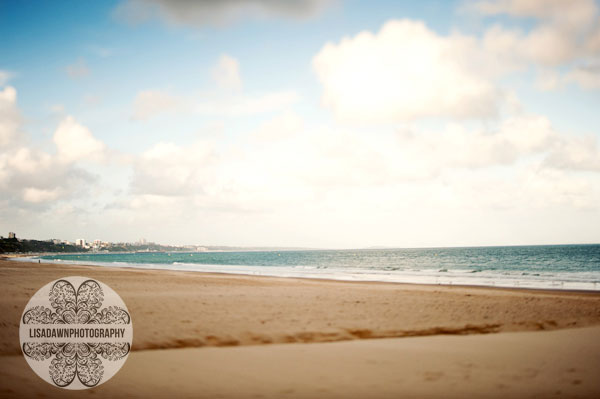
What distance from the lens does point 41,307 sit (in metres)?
11.3

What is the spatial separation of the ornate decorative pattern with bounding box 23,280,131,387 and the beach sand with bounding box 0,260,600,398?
1.02 ft

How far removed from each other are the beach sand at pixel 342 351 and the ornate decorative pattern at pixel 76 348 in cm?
31

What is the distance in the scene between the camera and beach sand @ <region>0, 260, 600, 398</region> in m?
5.78

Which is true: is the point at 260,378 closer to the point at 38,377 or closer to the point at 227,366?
the point at 227,366

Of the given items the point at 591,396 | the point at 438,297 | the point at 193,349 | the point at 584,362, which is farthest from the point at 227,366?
the point at 438,297

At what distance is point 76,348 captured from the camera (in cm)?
751
